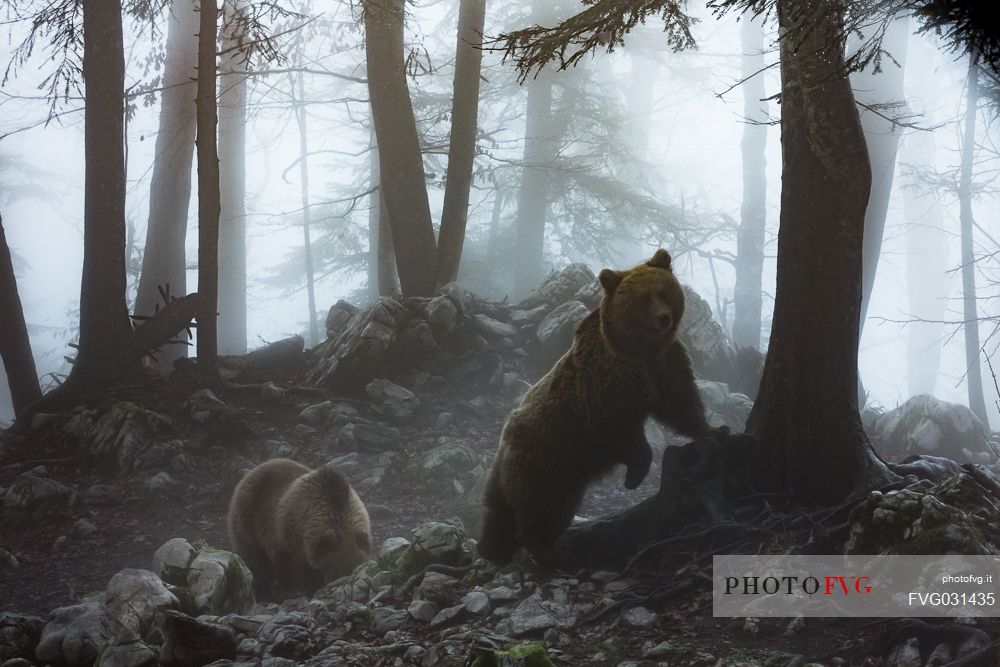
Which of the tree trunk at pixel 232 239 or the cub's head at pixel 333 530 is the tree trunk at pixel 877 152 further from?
the tree trunk at pixel 232 239

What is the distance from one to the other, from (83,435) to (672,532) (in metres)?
7.01

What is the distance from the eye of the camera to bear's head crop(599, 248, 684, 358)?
4809 mm

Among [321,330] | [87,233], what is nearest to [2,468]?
[87,233]

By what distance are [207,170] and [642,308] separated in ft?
21.7

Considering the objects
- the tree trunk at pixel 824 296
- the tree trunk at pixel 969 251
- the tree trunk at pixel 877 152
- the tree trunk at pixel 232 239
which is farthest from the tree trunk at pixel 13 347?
the tree trunk at pixel 969 251

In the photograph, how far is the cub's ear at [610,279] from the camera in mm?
4930

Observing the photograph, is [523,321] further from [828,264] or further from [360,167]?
[360,167]

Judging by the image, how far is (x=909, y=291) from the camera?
27.2 metres

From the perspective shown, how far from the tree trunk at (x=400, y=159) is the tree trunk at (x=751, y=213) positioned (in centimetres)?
929

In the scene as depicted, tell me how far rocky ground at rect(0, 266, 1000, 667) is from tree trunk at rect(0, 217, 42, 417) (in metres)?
1.33

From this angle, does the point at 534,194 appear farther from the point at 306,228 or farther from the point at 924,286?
the point at 924,286

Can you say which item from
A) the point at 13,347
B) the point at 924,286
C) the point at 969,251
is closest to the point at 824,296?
the point at 13,347

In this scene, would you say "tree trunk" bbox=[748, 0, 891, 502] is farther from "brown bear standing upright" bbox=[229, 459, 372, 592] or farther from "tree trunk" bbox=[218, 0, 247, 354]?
"tree trunk" bbox=[218, 0, 247, 354]

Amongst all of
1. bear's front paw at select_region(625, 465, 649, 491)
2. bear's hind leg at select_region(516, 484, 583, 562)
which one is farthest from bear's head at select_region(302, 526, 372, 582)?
Answer: bear's front paw at select_region(625, 465, 649, 491)
